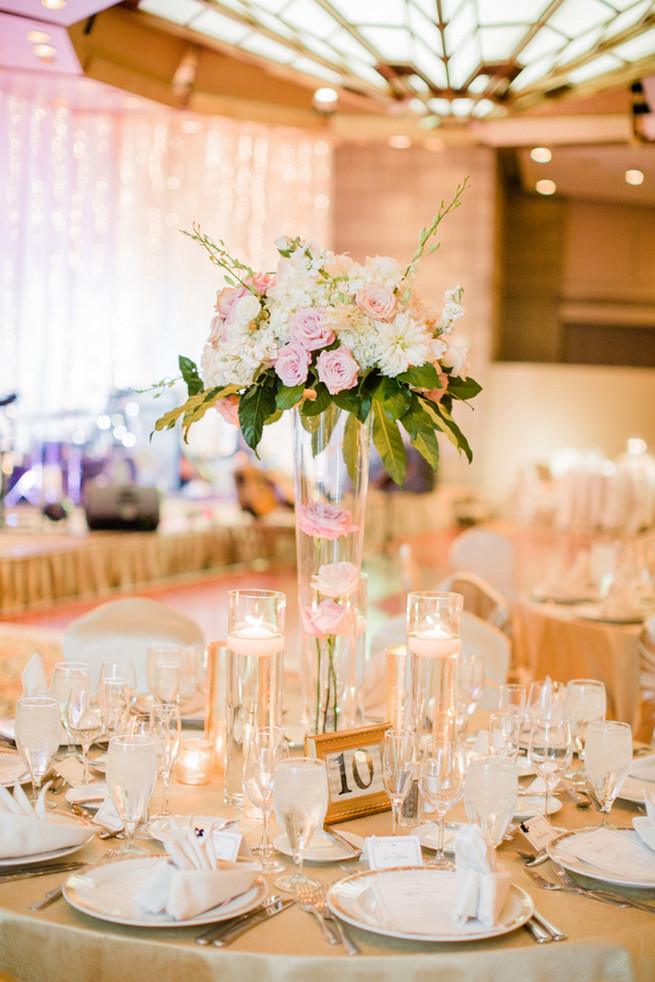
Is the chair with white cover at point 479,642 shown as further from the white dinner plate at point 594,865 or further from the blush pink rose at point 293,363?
the blush pink rose at point 293,363

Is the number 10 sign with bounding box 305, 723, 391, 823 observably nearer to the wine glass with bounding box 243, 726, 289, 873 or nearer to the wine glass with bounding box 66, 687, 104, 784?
the wine glass with bounding box 243, 726, 289, 873

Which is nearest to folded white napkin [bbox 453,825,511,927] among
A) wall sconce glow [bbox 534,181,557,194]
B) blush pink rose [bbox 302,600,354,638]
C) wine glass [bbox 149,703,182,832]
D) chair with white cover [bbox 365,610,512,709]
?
wine glass [bbox 149,703,182,832]

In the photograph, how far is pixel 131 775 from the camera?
57.5 inches

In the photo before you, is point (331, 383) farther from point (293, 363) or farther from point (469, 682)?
point (469, 682)

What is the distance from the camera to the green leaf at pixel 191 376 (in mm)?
2010

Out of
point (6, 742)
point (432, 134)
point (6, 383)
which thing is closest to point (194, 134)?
point (6, 383)

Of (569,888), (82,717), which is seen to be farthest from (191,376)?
(569,888)

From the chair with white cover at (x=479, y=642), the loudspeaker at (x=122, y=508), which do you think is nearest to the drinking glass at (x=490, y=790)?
the chair with white cover at (x=479, y=642)

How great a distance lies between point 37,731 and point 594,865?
882 millimetres

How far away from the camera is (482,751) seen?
6.37ft

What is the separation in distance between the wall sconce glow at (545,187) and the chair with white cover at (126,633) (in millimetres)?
15341

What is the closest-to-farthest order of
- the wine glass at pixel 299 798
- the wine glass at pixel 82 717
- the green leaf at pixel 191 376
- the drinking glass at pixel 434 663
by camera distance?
the wine glass at pixel 299 798 → the wine glass at pixel 82 717 → the drinking glass at pixel 434 663 → the green leaf at pixel 191 376

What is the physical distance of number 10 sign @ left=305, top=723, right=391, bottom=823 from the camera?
1.72 m

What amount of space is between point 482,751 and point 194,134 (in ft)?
37.3
